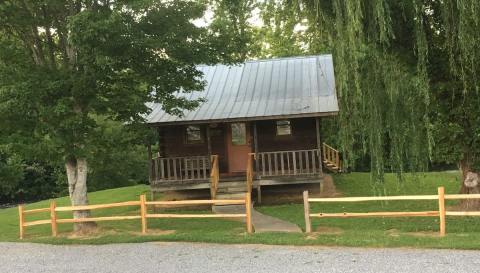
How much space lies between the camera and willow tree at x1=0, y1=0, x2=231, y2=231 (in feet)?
38.2

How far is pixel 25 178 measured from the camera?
33781 mm

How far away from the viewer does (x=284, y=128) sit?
62.3 feet

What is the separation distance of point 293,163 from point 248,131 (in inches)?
111

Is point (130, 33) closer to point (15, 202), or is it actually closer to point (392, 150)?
point (392, 150)

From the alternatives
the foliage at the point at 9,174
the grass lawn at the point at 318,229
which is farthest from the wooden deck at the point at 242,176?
the foliage at the point at 9,174

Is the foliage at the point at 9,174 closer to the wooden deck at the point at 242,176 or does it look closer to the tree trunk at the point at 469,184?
the wooden deck at the point at 242,176

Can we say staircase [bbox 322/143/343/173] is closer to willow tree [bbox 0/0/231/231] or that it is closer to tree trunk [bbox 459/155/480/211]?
tree trunk [bbox 459/155/480/211]

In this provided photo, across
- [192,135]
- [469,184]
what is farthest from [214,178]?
[469,184]

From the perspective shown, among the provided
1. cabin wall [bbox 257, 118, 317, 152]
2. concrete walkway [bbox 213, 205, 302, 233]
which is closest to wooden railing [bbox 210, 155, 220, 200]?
concrete walkway [bbox 213, 205, 302, 233]

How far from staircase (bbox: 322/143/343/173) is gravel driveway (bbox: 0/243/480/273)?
13.3 m

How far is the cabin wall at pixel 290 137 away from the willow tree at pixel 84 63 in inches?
219

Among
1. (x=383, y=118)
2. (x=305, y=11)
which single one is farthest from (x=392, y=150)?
(x=305, y=11)

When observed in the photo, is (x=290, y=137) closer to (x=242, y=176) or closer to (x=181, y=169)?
(x=242, y=176)

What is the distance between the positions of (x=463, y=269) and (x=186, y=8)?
29.0ft
